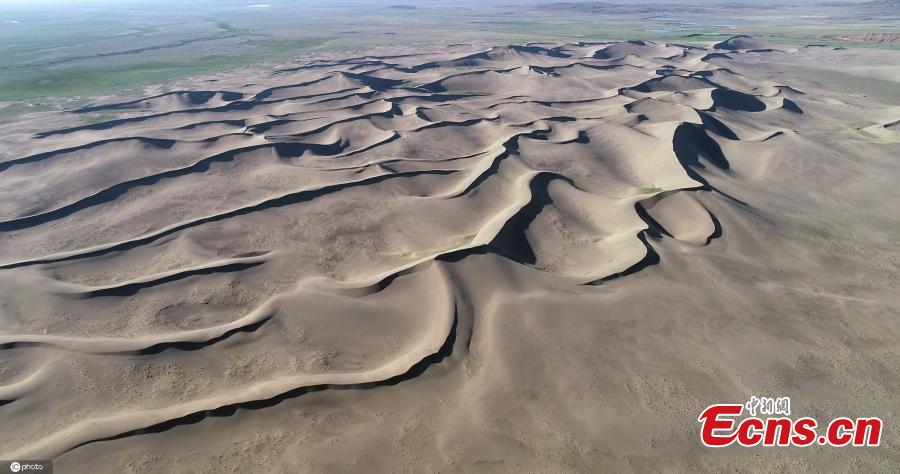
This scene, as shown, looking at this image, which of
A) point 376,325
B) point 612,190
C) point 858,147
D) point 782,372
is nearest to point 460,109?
point 612,190

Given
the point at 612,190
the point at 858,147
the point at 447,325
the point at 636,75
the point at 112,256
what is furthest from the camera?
the point at 636,75

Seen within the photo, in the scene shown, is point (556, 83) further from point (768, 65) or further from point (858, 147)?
point (768, 65)
